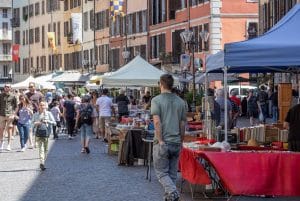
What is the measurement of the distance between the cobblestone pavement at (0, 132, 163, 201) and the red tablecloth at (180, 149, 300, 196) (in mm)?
1603

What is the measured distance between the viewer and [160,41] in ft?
218

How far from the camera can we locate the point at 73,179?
18281 mm

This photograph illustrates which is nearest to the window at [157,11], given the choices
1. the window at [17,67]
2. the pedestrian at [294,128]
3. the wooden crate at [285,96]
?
the wooden crate at [285,96]

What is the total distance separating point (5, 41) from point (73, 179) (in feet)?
349

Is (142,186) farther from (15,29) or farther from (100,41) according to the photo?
(15,29)

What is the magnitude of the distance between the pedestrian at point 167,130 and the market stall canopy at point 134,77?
60.8 feet

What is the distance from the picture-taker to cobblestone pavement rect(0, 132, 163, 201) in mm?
15586

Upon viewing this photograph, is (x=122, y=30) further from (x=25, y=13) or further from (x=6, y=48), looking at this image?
(x=6, y=48)

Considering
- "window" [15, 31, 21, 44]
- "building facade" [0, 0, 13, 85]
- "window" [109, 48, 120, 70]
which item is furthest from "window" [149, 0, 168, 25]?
"building facade" [0, 0, 13, 85]

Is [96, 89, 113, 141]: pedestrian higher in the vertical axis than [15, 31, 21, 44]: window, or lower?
lower

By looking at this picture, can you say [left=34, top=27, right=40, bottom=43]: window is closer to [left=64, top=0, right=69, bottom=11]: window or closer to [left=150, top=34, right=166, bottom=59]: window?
[left=64, top=0, right=69, bottom=11]: window

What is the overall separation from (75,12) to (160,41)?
27.9m

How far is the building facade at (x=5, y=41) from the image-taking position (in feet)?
400

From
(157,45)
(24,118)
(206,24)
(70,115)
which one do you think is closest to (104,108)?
(70,115)
